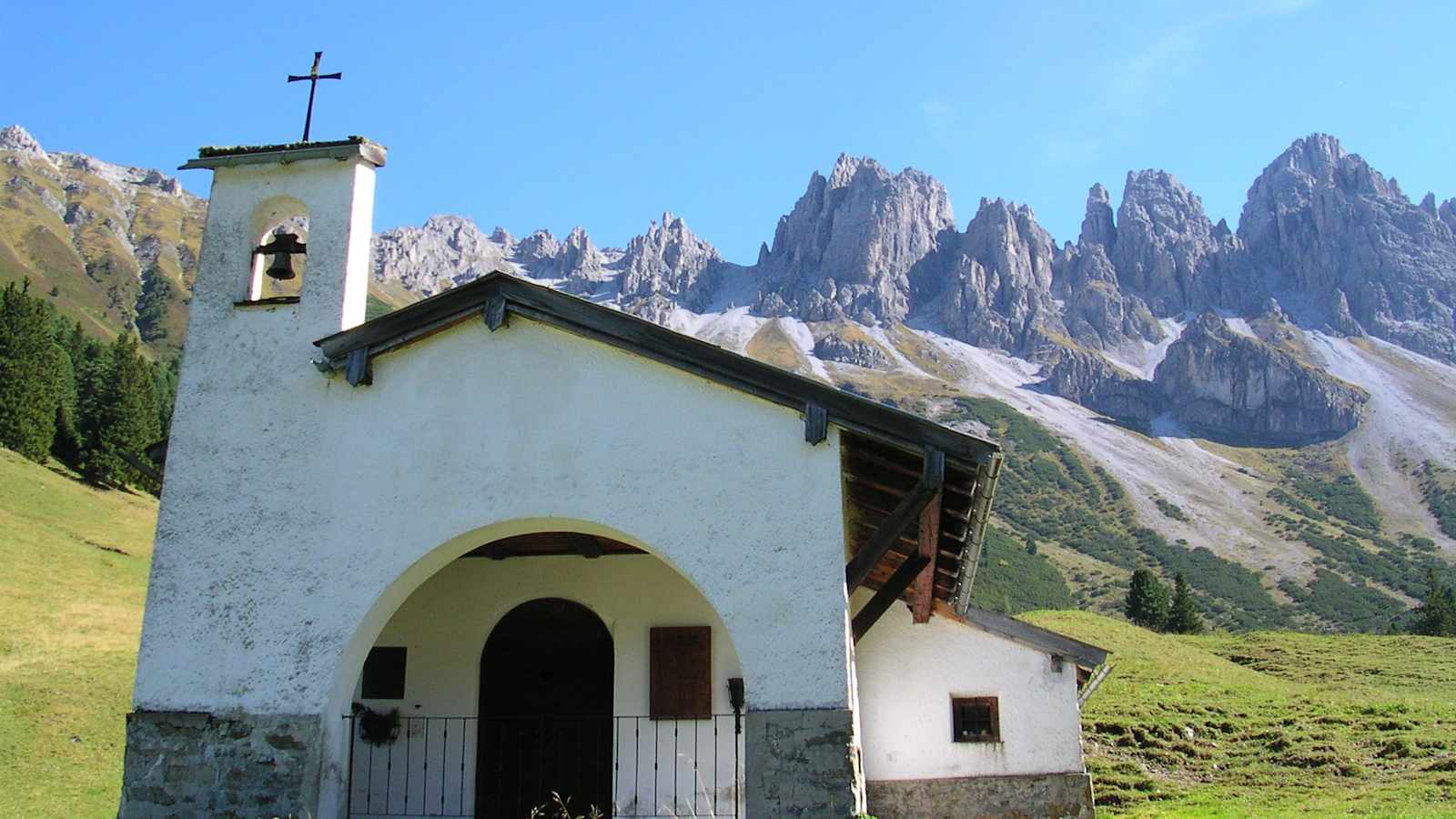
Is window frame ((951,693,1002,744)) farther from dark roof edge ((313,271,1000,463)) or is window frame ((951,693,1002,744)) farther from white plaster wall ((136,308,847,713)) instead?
dark roof edge ((313,271,1000,463))

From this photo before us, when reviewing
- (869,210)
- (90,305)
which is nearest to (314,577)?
(90,305)

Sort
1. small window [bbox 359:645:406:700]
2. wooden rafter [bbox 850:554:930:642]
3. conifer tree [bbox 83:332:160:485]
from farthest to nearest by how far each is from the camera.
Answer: conifer tree [bbox 83:332:160:485] < small window [bbox 359:645:406:700] < wooden rafter [bbox 850:554:930:642]

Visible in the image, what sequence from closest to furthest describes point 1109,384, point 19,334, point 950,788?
point 950,788 → point 19,334 → point 1109,384

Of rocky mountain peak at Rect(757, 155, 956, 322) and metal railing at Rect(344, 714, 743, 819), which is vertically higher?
rocky mountain peak at Rect(757, 155, 956, 322)

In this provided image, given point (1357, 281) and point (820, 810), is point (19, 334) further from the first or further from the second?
point (1357, 281)

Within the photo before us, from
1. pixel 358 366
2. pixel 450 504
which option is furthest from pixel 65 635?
pixel 450 504

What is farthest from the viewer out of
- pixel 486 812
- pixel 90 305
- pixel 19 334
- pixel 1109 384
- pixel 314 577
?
pixel 1109 384

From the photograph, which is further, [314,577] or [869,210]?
[869,210]

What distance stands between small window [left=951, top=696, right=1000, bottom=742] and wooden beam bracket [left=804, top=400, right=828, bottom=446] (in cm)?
596

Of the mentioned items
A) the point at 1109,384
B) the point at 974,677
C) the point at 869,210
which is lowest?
the point at 974,677

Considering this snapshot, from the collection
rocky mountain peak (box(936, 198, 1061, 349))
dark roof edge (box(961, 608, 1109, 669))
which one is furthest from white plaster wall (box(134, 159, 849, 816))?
rocky mountain peak (box(936, 198, 1061, 349))

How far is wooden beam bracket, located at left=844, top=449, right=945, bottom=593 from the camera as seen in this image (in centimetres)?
944

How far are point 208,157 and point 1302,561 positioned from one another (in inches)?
4322

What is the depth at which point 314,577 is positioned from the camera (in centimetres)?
988
